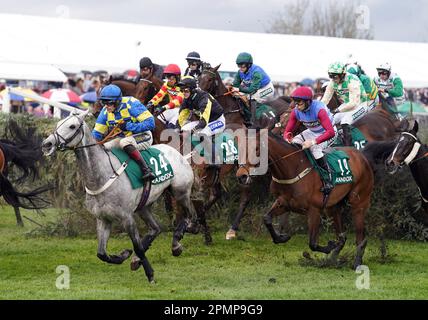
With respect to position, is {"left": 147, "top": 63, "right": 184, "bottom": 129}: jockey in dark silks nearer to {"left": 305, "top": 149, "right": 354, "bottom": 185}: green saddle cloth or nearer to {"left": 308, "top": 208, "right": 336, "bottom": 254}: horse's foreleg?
{"left": 305, "top": 149, "right": 354, "bottom": 185}: green saddle cloth

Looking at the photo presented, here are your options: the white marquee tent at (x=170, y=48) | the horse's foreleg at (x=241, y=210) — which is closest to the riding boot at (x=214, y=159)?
the horse's foreleg at (x=241, y=210)

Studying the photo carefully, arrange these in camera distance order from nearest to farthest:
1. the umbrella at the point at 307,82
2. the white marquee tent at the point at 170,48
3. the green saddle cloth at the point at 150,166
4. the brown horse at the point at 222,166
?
the green saddle cloth at the point at 150,166 → the brown horse at the point at 222,166 → the white marquee tent at the point at 170,48 → the umbrella at the point at 307,82

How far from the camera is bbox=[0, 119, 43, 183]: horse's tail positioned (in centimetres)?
1279

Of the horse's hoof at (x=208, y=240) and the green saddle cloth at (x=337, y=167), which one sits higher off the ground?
the green saddle cloth at (x=337, y=167)

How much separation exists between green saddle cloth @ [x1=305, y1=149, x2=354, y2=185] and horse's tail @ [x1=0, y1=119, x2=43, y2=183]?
411 cm

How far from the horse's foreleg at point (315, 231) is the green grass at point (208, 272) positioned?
0.28m

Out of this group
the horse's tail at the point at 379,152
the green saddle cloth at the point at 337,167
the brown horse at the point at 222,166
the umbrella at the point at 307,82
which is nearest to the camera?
the green saddle cloth at the point at 337,167

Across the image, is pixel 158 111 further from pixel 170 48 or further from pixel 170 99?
pixel 170 48

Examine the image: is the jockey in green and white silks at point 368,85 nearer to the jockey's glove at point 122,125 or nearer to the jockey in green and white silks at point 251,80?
the jockey in green and white silks at point 251,80

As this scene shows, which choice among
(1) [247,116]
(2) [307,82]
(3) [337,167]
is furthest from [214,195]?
(2) [307,82]

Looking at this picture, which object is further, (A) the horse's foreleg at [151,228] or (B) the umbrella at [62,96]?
(B) the umbrella at [62,96]

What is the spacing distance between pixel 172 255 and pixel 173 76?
2859mm

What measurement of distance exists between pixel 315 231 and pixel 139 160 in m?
2.33

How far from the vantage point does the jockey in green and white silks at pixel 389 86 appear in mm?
15945
